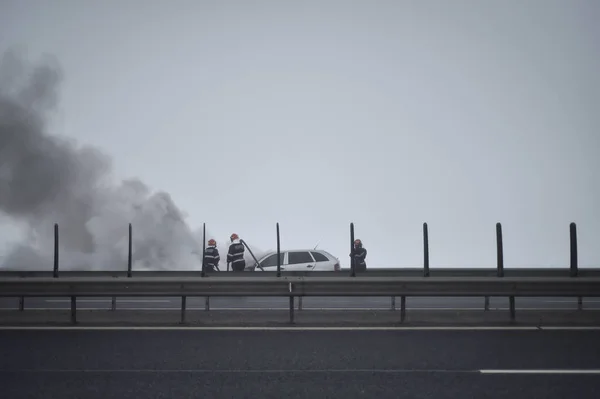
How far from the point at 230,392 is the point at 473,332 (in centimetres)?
534

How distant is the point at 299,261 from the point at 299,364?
13.8m

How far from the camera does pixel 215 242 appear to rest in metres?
21.4

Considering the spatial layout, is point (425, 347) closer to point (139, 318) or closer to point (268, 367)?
point (268, 367)

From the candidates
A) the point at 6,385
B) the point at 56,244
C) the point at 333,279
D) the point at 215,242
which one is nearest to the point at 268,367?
the point at 6,385

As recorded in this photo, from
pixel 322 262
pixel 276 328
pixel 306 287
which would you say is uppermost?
pixel 322 262

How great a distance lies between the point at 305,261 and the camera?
2192cm

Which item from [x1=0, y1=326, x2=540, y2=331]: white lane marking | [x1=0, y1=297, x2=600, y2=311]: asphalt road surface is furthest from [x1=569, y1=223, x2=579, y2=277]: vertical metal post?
[x1=0, y1=297, x2=600, y2=311]: asphalt road surface

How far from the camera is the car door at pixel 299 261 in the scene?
2181 centimetres

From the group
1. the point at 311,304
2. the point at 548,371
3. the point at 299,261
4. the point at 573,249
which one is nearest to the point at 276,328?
the point at 548,371

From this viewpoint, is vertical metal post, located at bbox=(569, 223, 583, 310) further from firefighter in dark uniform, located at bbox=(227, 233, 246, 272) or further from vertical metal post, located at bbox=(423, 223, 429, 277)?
firefighter in dark uniform, located at bbox=(227, 233, 246, 272)

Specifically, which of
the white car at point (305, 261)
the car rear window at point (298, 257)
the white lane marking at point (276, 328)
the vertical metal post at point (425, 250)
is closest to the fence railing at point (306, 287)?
the white lane marking at point (276, 328)

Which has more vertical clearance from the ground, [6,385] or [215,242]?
[215,242]

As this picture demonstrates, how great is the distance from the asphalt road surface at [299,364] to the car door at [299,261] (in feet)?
35.2

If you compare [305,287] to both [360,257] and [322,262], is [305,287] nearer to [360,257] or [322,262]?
[360,257]
